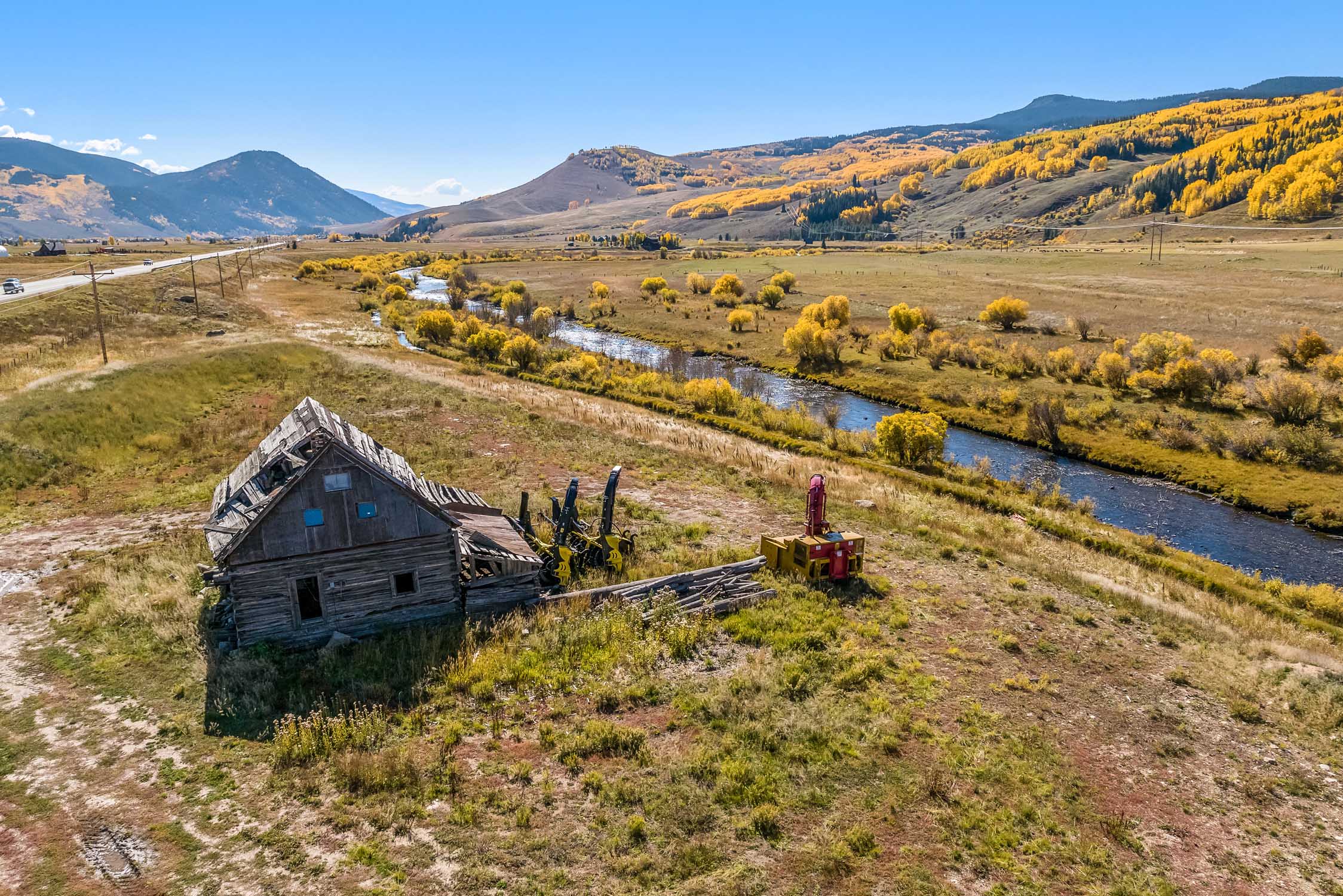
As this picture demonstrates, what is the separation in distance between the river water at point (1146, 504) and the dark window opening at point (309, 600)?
3626cm

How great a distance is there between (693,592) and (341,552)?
1076cm

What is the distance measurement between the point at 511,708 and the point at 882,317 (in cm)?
7826

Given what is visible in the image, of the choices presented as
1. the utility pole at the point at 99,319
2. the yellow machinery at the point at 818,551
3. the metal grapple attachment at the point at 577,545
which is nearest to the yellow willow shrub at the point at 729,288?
the utility pole at the point at 99,319

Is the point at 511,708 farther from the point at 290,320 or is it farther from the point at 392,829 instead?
the point at 290,320

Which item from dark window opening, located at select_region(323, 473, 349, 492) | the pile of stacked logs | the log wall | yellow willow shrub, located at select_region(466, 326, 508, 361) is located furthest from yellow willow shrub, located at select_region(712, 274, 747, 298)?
dark window opening, located at select_region(323, 473, 349, 492)

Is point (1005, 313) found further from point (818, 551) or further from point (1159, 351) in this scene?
point (818, 551)

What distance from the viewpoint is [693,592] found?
24172 millimetres

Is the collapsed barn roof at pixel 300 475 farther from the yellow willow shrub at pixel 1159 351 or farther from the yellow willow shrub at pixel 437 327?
the yellow willow shrub at pixel 437 327

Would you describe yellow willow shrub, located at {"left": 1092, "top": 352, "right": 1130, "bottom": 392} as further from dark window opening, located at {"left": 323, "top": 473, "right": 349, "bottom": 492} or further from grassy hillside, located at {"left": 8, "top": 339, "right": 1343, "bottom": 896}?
dark window opening, located at {"left": 323, "top": 473, "right": 349, "bottom": 492}

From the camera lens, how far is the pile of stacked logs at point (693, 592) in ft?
76.7

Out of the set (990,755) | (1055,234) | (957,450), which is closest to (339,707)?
(990,755)

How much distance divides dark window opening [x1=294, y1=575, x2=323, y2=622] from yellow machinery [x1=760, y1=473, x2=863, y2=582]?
14635 mm

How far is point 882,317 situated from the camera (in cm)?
8750

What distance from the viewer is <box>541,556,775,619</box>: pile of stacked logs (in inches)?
921
